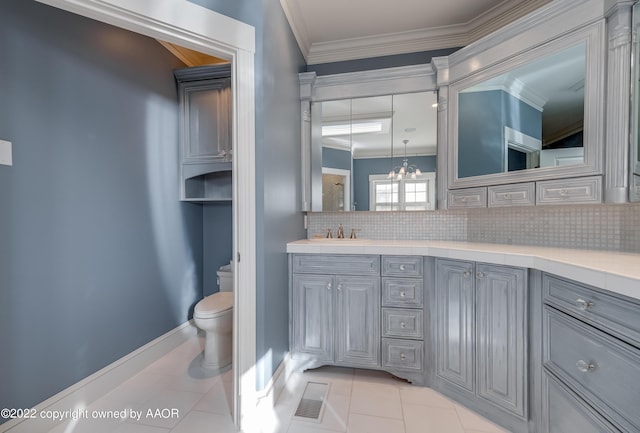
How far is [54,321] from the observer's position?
4.97 ft

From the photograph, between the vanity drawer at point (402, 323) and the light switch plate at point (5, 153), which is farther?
the vanity drawer at point (402, 323)

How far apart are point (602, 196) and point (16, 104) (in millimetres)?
3055

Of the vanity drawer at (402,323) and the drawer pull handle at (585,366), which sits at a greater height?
the drawer pull handle at (585,366)

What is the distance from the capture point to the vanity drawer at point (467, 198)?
189 centimetres

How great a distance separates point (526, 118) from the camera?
171cm

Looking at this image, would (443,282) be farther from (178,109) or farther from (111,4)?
(178,109)

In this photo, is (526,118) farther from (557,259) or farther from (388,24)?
(388,24)

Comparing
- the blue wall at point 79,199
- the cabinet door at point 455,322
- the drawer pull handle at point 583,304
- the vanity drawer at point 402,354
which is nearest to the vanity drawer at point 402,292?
the cabinet door at point 455,322

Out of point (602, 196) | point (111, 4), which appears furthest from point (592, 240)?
point (111, 4)

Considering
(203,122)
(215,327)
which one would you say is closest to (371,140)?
(203,122)

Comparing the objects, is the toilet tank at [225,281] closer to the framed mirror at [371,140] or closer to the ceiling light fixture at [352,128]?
the framed mirror at [371,140]

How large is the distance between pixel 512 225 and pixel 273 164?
5.95 ft

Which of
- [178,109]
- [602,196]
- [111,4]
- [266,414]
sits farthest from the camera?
[178,109]

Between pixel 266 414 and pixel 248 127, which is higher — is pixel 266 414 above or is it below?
below
